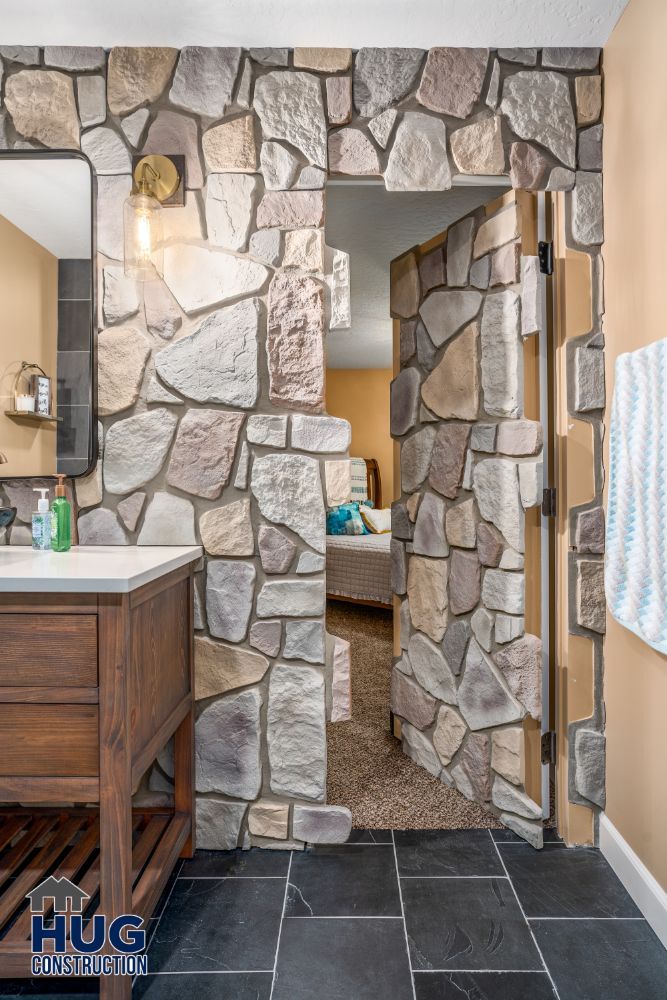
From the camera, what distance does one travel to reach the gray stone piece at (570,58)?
203 centimetres

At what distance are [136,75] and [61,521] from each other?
141 cm

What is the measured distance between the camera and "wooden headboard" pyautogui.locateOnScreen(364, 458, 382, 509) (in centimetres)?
738

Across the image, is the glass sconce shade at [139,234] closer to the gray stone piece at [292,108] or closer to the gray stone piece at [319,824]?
the gray stone piece at [292,108]

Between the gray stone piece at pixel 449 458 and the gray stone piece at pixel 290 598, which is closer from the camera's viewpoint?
the gray stone piece at pixel 290 598

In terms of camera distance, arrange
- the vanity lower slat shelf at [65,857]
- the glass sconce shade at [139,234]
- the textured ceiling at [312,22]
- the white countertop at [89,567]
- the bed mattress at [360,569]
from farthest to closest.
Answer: the bed mattress at [360,569]
the glass sconce shade at [139,234]
the textured ceiling at [312,22]
the vanity lower slat shelf at [65,857]
the white countertop at [89,567]

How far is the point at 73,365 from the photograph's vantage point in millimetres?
2016

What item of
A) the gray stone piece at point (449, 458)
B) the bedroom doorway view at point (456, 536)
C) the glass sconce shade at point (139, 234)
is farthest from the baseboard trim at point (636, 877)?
the glass sconce shade at point (139, 234)

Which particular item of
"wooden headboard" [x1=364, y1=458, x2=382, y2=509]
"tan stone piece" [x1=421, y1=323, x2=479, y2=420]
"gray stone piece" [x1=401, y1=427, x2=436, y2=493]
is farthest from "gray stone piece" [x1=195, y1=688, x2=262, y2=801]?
"wooden headboard" [x1=364, y1=458, x2=382, y2=509]

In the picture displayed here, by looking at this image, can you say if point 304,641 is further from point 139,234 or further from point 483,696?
point 139,234

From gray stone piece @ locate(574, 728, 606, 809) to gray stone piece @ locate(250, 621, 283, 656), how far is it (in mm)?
1002

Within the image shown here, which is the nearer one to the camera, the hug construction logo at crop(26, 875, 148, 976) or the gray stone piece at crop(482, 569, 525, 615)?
the hug construction logo at crop(26, 875, 148, 976)

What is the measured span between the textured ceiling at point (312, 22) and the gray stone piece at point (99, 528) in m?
1.45

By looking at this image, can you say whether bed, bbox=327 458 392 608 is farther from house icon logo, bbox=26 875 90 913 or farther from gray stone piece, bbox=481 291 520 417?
house icon logo, bbox=26 875 90 913

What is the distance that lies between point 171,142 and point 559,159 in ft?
4.04
